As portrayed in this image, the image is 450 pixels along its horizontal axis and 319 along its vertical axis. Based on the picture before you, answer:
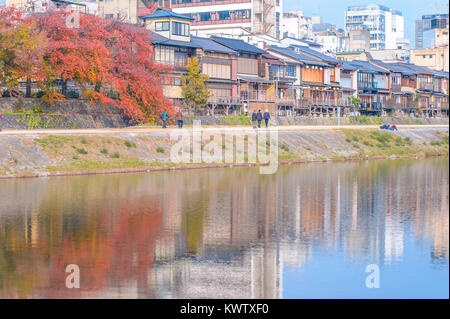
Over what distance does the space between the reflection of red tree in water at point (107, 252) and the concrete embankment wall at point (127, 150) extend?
16054mm

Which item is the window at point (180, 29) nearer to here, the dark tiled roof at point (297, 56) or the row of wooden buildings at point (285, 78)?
the row of wooden buildings at point (285, 78)

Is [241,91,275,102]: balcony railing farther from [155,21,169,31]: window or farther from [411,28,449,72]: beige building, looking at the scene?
[411,28,449,72]: beige building

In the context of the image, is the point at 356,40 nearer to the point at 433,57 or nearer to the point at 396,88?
the point at 433,57

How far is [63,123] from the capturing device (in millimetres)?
60094

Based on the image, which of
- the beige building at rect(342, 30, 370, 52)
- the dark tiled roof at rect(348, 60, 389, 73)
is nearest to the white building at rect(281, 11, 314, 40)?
the beige building at rect(342, 30, 370, 52)

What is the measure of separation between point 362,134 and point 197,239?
50603 millimetres

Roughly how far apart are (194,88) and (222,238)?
56.6 metres

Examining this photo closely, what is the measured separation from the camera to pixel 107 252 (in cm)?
2302

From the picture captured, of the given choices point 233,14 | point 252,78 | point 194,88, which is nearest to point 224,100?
point 252,78

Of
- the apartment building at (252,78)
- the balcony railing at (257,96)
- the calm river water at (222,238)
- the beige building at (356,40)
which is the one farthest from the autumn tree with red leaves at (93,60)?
the beige building at (356,40)
